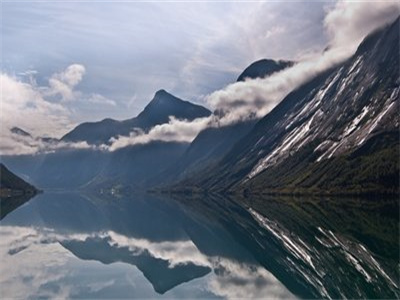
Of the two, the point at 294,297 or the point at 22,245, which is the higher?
the point at 22,245

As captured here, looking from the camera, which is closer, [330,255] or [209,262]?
[330,255]

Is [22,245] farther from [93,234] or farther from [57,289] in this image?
[57,289]

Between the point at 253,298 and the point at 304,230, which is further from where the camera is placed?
the point at 304,230

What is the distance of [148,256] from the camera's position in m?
90.8

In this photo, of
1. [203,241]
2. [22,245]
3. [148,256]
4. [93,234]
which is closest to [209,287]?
[148,256]

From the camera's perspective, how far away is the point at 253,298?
53.6 m

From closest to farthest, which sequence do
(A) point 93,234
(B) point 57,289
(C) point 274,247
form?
(B) point 57,289
(C) point 274,247
(A) point 93,234

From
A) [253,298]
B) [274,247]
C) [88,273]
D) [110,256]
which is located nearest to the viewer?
[253,298]

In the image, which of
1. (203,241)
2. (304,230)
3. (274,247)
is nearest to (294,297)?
(274,247)

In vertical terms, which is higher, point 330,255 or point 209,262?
point 330,255

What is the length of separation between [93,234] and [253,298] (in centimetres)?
8740

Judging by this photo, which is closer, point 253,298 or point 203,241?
point 253,298

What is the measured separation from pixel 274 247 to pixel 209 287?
120ft

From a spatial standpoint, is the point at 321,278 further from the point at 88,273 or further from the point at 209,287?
the point at 88,273
